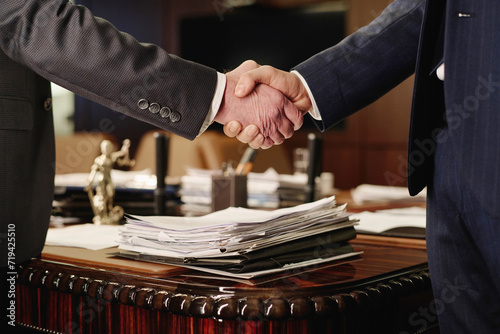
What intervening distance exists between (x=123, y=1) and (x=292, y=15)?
66.6 inches

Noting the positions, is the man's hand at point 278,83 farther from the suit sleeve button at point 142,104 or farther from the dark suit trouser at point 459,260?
the dark suit trouser at point 459,260

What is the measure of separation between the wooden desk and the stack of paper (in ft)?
0.07

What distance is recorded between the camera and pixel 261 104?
4.01 feet

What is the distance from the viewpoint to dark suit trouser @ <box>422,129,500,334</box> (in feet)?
2.67

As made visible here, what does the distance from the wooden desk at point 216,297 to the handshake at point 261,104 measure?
14.5 inches

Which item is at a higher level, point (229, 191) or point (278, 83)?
point (278, 83)

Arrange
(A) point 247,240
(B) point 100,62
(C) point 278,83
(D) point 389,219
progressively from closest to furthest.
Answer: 1. (A) point 247,240
2. (B) point 100,62
3. (C) point 278,83
4. (D) point 389,219

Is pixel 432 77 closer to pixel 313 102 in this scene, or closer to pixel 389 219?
pixel 313 102

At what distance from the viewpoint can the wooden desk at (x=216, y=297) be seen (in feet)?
2.40

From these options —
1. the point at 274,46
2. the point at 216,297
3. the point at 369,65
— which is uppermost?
the point at 274,46

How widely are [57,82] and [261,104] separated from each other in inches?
16.9

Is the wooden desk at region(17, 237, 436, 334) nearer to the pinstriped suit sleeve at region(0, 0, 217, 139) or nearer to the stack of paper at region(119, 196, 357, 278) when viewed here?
the stack of paper at region(119, 196, 357, 278)

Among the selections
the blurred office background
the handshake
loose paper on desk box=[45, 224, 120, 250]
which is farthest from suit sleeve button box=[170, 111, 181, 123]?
the blurred office background

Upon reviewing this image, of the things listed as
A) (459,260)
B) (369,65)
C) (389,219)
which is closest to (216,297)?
(459,260)
